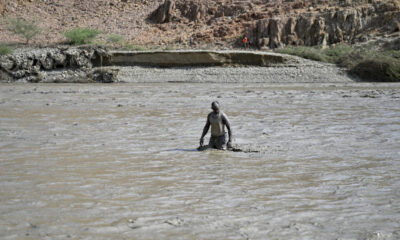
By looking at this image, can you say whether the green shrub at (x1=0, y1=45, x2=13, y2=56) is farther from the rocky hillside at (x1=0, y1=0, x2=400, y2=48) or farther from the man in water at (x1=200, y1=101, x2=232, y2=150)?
the man in water at (x1=200, y1=101, x2=232, y2=150)

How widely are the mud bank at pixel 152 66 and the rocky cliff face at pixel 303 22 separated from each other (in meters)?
6.90

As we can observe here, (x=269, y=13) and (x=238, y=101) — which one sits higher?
Result: (x=269, y=13)

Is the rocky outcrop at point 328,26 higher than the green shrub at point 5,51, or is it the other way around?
the rocky outcrop at point 328,26

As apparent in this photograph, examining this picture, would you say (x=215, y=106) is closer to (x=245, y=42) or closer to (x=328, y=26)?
(x=245, y=42)

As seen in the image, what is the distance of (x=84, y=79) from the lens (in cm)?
3083

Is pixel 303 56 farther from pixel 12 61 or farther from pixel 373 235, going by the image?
pixel 373 235

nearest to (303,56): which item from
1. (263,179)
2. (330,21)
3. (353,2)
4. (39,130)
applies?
(330,21)

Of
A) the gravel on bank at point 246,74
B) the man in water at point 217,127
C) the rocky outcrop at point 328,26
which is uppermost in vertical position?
the rocky outcrop at point 328,26

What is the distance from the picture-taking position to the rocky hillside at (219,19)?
36.4 metres

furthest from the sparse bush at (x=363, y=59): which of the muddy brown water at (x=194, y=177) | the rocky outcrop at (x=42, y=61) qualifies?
the muddy brown water at (x=194, y=177)

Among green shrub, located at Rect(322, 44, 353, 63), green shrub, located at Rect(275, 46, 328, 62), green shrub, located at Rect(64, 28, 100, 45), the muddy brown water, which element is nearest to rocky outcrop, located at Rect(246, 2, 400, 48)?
green shrub, located at Rect(322, 44, 353, 63)

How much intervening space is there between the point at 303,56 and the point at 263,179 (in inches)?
987

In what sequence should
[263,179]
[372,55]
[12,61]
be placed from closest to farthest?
[263,179] → [372,55] → [12,61]

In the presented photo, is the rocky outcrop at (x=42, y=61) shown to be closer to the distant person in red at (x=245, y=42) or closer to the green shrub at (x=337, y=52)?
the distant person in red at (x=245, y=42)
